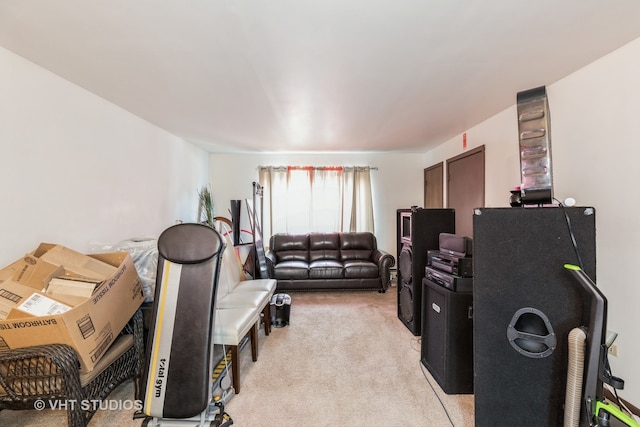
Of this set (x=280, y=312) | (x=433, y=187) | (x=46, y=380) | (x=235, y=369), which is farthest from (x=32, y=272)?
(x=433, y=187)

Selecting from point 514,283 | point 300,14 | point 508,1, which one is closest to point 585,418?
point 514,283

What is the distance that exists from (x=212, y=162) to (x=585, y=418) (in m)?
5.47

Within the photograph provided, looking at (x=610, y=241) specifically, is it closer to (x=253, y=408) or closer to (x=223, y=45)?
(x=253, y=408)

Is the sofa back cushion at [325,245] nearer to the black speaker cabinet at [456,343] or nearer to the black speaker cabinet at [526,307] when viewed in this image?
Result: the black speaker cabinet at [456,343]

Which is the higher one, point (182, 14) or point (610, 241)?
point (182, 14)

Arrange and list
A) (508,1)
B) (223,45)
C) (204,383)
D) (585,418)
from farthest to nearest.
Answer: (223,45), (204,383), (508,1), (585,418)

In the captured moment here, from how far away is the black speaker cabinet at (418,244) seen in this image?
265cm

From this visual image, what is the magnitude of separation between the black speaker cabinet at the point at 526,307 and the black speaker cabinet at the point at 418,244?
1.24 metres

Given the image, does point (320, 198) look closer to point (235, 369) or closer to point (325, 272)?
point (325, 272)

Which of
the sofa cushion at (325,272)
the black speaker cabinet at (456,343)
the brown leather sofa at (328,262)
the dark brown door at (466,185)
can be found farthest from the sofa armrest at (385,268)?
the black speaker cabinet at (456,343)

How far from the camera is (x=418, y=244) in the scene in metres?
2.64

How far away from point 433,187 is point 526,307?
3.73m

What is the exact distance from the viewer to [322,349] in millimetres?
2570

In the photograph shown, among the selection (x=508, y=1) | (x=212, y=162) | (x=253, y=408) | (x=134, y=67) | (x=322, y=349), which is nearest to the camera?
(x=508, y=1)
